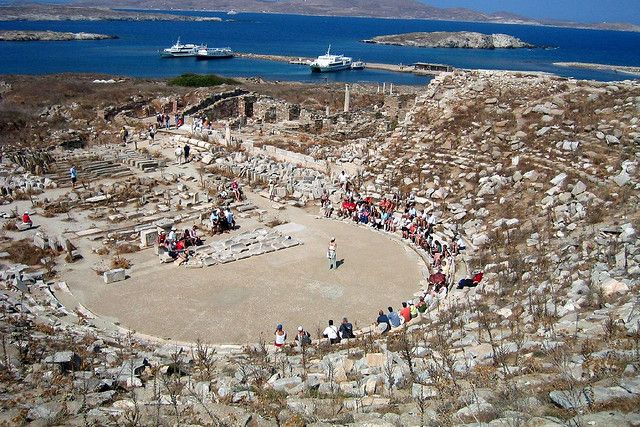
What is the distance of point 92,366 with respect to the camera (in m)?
11.1

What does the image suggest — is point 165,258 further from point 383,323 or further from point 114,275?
point 383,323

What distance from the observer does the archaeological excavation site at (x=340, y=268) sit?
888 cm

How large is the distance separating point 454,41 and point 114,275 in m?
175

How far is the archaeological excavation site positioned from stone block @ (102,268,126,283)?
0.21ft

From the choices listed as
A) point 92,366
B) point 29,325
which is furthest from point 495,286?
point 29,325

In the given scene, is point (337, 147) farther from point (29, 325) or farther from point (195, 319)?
point (29, 325)

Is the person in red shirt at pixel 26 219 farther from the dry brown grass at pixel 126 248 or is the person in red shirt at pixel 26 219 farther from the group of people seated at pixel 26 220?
the dry brown grass at pixel 126 248

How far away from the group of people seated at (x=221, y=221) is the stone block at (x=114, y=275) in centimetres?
446

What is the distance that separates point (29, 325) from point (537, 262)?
12.6 m

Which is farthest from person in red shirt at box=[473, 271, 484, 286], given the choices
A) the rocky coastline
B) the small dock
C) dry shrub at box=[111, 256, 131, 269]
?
the rocky coastline

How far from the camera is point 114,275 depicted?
55.6 feet

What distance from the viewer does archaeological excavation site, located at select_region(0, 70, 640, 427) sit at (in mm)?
8883

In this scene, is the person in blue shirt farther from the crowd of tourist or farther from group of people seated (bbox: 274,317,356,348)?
group of people seated (bbox: 274,317,356,348)

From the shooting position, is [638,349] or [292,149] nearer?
[638,349]
